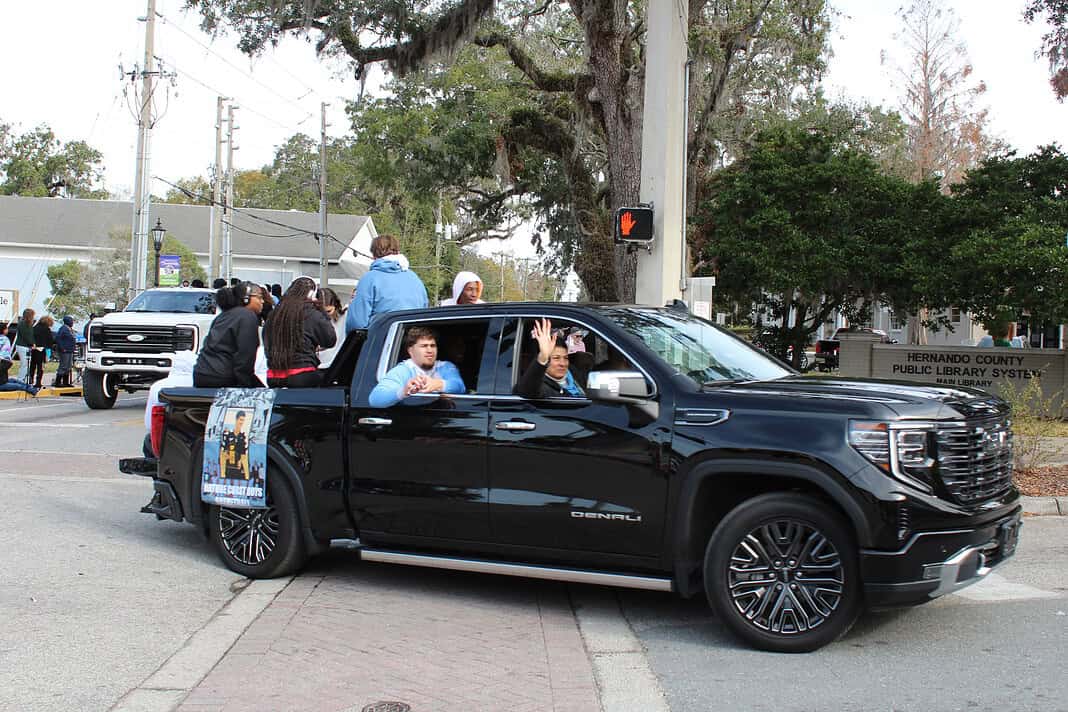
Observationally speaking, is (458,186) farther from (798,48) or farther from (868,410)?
(868,410)

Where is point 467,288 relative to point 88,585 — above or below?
above

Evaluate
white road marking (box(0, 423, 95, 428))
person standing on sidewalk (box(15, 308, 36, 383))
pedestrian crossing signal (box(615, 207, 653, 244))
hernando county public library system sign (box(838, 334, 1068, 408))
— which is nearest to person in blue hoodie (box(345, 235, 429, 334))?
pedestrian crossing signal (box(615, 207, 653, 244))

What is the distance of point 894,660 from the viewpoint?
5.29 meters

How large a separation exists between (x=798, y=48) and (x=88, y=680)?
2380cm

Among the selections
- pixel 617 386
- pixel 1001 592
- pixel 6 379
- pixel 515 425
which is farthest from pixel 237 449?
pixel 6 379

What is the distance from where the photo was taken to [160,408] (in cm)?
788

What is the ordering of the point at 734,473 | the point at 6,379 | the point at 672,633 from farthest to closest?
→ the point at 6,379 < the point at 672,633 < the point at 734,473

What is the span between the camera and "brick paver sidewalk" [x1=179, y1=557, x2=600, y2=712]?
4832 millimetres

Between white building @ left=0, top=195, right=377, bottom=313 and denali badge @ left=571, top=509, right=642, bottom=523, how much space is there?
50.3 meters

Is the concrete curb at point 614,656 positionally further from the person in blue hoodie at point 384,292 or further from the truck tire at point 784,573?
the person in blue hoodie at point 384,292

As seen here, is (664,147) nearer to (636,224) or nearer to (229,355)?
(636,224)

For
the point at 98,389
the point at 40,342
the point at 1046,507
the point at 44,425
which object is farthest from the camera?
the point at 40,342

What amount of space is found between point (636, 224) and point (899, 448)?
848 centimetres

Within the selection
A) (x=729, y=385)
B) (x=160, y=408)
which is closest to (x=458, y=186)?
(x=160, y=408)
